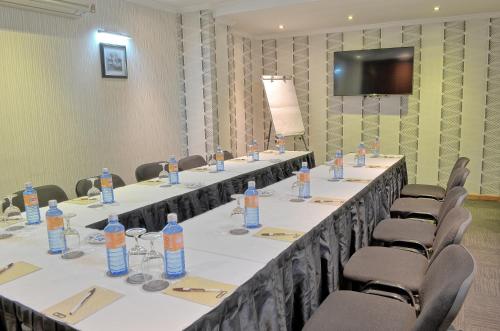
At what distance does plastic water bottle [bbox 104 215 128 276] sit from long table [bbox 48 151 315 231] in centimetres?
83

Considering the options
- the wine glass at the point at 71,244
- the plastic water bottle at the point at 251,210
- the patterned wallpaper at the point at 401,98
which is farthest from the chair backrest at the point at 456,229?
the patterned wallpaper at the point at 401,98

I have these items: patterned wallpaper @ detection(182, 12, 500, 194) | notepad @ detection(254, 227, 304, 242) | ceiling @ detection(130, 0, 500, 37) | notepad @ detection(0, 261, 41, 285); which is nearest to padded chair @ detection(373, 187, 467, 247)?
notepad @ detection(254, 227, 304, 242)

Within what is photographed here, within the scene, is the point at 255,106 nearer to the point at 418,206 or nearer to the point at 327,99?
→ the point at 327,99

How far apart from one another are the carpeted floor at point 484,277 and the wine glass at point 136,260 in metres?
1.52

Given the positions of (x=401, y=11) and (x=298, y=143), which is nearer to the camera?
(x=401, y=11)

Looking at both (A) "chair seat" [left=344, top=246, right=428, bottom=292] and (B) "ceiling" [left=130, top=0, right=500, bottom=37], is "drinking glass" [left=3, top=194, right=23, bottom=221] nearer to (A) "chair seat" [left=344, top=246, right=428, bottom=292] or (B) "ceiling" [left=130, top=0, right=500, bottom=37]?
(A) "chair seat" [left=344, top=246, right=428, bottom=292]

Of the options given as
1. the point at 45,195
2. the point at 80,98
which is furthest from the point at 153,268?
the point at 80,98

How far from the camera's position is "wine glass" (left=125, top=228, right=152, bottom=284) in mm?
1410

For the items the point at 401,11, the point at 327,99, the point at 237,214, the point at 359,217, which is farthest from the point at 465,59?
the point at 237,214

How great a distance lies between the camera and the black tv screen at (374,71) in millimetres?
5836

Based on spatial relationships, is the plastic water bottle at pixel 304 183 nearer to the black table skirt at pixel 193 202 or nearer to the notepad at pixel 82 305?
the black table skirt at pixel 193 202

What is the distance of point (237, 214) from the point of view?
2.21m

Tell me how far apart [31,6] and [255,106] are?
4083 millimetres

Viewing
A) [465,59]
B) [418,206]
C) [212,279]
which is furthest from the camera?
[465,59]
